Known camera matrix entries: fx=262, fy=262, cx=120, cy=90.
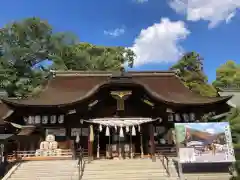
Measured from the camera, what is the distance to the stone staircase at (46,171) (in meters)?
11.7

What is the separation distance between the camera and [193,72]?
34312mm

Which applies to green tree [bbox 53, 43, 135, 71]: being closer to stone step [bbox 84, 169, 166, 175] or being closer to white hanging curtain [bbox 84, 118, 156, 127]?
white hanging curtain [bbox 84, 118, 156, 127]

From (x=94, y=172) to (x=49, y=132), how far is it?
5.53m

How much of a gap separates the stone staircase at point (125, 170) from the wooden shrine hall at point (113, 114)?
170 cm

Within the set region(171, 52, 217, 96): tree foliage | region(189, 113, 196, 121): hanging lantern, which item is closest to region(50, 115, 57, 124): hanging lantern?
region(189, 113, 196, 121): hanging lantern

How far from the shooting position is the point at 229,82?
38.9 m

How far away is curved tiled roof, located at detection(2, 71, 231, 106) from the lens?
1538 centimetres

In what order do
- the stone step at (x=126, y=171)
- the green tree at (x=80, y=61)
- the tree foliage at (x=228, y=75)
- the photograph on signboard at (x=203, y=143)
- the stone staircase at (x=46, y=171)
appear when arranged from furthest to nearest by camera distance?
the tree foliage at (x=228, y=75) < the green tree at (x=80, y=61) < the stone step at (x=126, y=171) < the stone staircase at (x=46, y=171) < the photograph on signboard at (x=203, y=143)

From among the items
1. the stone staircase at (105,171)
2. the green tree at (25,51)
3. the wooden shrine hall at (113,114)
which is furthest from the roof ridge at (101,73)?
the green tree at (25,51)

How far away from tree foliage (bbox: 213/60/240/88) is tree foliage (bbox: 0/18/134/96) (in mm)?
16084

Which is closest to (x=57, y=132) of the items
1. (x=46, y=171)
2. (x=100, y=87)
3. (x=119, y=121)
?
(x=100, y=87)

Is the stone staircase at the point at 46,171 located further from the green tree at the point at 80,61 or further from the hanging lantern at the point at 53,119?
the green tree at the point at 80,61

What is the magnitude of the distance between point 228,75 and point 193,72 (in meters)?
9.54

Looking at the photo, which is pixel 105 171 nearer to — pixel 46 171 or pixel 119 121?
pixel 46 171
